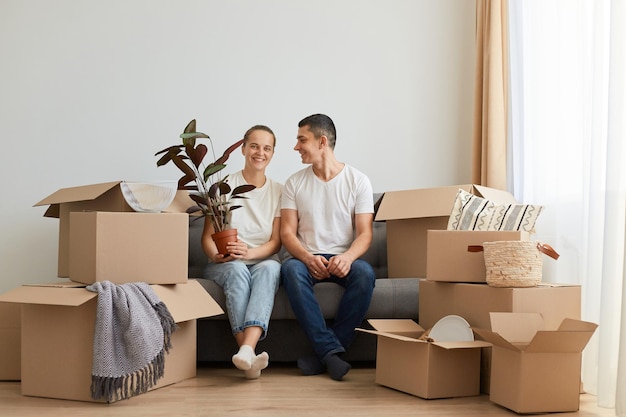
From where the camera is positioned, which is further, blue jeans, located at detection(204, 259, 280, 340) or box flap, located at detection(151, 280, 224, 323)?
blue jeans, located at detection(204, 259, 280, 340)

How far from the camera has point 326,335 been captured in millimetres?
3162

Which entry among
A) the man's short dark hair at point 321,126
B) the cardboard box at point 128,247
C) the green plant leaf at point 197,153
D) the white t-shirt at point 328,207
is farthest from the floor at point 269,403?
the man's short dark hair at point 321,126

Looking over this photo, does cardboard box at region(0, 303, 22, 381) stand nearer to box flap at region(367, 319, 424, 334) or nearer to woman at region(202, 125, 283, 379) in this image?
woman at region(202, 125, 283, 379)

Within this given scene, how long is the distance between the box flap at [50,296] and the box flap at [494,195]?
68.0 inches

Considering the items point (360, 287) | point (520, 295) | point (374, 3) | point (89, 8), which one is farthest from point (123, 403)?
point (374, 3)

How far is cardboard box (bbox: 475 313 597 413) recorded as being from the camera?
244cm

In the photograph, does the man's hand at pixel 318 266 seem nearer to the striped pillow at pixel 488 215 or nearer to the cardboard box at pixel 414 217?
the cardboard box at pixel 414 217

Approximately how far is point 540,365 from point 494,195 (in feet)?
3.82

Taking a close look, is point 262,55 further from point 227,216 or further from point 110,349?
point 110,349

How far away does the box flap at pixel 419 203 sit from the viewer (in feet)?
11.5

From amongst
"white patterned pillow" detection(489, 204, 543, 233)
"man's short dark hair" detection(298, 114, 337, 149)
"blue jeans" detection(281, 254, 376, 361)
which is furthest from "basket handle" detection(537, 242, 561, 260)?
"man's short dark hair" detection(298, 114, 337, 149)

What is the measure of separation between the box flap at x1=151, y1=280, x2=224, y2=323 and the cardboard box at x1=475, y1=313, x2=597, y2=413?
42.3 inches

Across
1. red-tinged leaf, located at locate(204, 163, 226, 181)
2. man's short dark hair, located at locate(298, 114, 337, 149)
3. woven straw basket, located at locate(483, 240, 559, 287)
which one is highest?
man's short dark hair, located at locate(298, 114, 337, 149)

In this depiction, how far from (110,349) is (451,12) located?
110 inches
